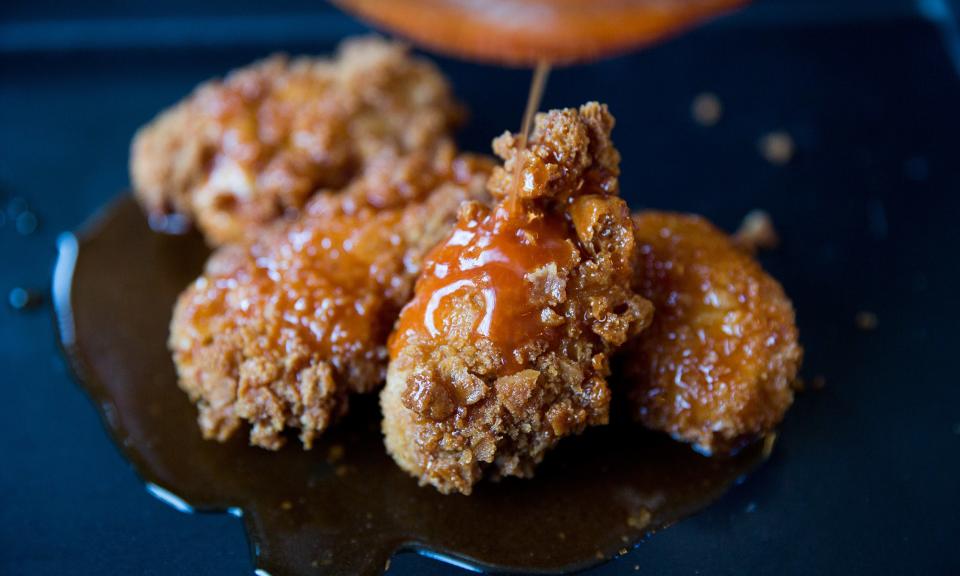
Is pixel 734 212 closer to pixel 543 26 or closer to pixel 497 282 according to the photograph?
pixel 497 282

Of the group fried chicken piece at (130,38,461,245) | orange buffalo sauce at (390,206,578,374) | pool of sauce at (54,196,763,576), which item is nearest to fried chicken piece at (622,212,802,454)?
pool of sauce at (54,196,763,576)

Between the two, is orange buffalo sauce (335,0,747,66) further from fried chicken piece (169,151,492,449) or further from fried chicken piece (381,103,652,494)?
fried chicken piece (169,151,492,449)

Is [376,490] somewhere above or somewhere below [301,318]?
below

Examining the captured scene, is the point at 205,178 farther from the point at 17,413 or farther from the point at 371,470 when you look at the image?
the point at 371,470

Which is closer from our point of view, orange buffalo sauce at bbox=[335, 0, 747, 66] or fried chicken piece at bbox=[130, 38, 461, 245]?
orange buffalo sauce at bbox=[335, 0, 747, 66]

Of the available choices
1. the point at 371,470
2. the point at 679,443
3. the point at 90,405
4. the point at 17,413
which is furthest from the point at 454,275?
the point at 17,413

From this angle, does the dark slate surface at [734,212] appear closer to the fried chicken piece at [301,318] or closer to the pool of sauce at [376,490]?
the pool of sauce at [376,490]

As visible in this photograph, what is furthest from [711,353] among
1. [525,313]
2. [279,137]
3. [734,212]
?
[279,137]
